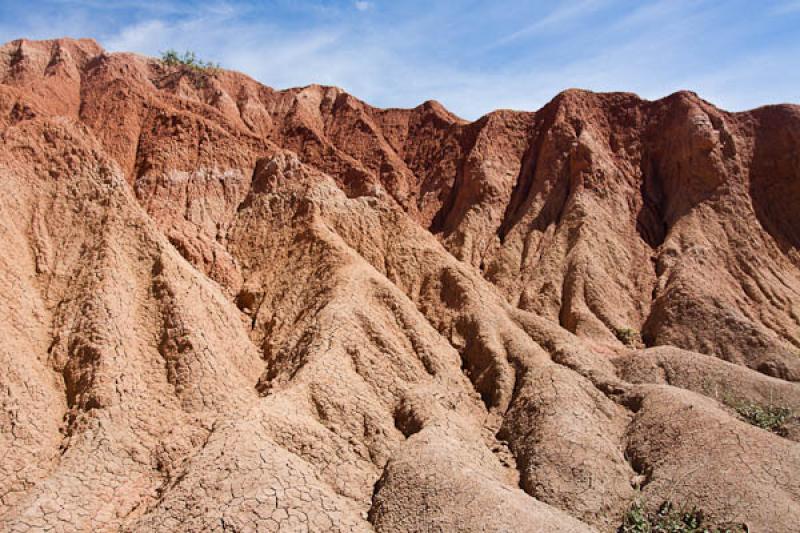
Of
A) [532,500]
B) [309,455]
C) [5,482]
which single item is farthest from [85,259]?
[532,500]

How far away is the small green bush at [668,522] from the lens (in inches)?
580

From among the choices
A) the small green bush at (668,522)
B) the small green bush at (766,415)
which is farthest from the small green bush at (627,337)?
the small green bush at (668,522)

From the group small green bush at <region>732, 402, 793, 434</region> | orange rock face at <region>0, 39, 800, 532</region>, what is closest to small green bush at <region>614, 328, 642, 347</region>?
orange rock face at <region>0, 39, 800, 532</region>

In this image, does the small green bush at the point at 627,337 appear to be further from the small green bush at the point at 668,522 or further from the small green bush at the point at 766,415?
the small green bush at the point at 668,522

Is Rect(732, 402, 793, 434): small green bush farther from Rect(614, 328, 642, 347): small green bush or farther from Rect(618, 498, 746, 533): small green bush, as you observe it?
Rect(614, 328, 642, 347): small green bush

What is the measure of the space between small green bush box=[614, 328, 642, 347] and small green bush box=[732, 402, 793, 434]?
23.5ft

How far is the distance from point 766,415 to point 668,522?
23.1 ft

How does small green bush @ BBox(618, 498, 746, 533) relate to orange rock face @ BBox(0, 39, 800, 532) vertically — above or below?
below

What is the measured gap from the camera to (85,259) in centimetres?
1980

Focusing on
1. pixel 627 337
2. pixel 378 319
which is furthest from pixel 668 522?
pixel 627 337

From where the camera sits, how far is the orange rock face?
1458 cm

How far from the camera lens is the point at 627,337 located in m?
27.6

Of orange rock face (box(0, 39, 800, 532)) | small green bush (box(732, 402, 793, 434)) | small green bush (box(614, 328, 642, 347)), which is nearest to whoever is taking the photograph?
orange rock face (box(0, 39, 800, 532))

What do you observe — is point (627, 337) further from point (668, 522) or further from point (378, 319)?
point (668, 522)
